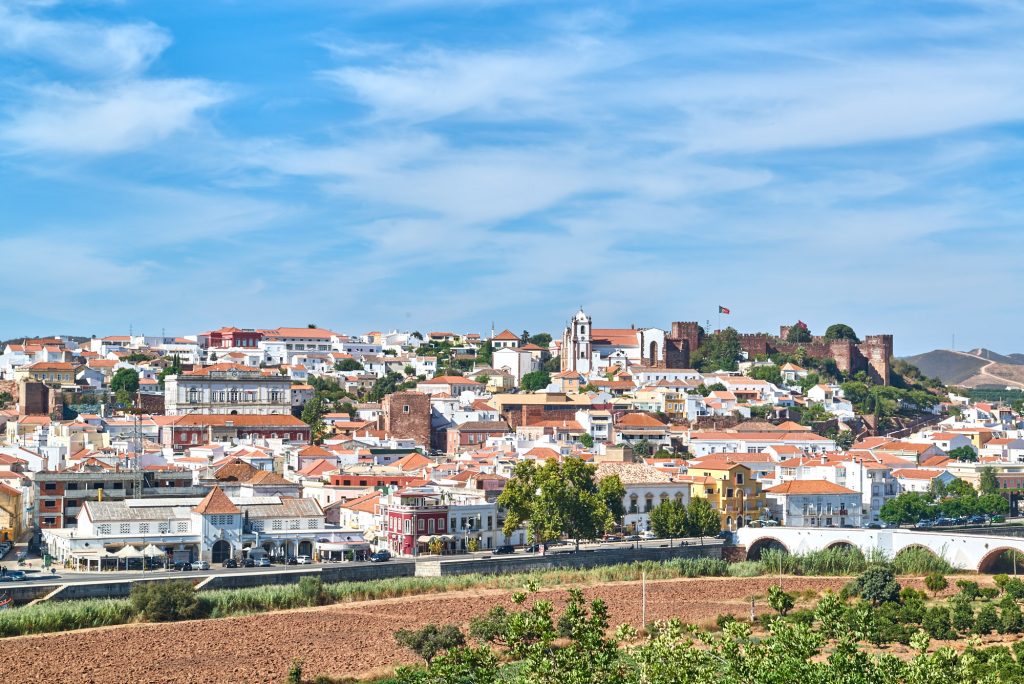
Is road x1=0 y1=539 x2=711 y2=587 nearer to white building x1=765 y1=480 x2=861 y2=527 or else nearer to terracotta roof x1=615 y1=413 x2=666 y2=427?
white building x1=765 y1=480 x2=861 y2=527

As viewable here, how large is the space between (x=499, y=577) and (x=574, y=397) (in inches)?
1666

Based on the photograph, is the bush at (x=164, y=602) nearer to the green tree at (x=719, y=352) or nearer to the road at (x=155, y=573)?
the road at (x=155, y=573)

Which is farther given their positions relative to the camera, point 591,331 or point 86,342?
point 86,342

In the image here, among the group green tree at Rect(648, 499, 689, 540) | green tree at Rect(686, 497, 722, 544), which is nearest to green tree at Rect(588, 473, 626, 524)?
green tree at Rect(648, 499, 689, 540)

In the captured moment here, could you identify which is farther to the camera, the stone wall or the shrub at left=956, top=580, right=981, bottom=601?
the stone wall

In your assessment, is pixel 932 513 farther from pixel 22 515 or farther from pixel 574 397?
pixel 22 515

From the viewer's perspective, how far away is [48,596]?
39969 mm

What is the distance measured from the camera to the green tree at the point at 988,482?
229 feet

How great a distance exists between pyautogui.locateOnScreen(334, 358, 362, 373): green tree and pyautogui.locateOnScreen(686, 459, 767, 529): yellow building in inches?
1965

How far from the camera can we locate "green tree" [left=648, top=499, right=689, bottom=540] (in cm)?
5716

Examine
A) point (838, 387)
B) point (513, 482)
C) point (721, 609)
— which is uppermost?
point (838, 387)

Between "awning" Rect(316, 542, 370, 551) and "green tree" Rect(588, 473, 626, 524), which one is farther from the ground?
"green tree" Rect(588, 473, 626, 524)

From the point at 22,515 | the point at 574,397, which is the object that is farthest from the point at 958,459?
the point at 22,515

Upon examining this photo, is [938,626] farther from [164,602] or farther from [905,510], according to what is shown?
[905,510]
